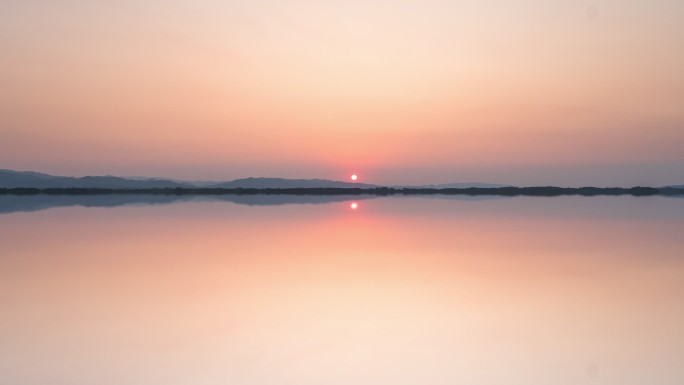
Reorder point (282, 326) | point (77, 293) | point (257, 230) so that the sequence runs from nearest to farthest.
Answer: point (282, 326), point (77, 293), point (257, 230)

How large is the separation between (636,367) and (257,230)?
34.1ft

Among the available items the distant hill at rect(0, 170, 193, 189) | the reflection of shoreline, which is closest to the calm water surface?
the reflection of shoreline

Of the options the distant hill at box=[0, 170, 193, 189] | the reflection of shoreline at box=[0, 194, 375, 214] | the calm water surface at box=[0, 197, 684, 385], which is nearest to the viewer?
the calm water surface at box=[0, 197, 684, 385]

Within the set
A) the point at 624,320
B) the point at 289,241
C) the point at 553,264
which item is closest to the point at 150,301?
the point at 624,320

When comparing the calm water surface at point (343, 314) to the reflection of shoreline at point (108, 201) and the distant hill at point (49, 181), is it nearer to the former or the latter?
the reflection of shoreline at point (108, 201)

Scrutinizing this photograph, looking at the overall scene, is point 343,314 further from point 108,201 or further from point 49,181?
point 49,181

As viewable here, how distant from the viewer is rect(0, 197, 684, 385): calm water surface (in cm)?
419

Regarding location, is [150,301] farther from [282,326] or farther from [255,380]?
[255,380]

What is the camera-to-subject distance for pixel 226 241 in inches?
460

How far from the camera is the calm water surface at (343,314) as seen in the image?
4188 mm

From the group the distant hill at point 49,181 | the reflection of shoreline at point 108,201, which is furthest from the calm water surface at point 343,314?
the distant hill at point 49,181

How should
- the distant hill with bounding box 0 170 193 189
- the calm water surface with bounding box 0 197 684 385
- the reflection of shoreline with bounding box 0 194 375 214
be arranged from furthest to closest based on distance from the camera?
1. the distant hill with bounding box 0 170 193 189
2. the reflection of shoreline with bounding box 0 194 375 214
3. the calm water surface with bounding box 0 197 684 385

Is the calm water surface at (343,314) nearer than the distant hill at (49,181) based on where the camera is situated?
Yes

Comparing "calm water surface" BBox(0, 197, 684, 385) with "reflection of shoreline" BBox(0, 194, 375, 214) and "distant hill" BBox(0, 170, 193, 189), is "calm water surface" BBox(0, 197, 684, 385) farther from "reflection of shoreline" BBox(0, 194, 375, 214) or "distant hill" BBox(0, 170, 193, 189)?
"distant hill" BBox(0, 170, 193, 189)
